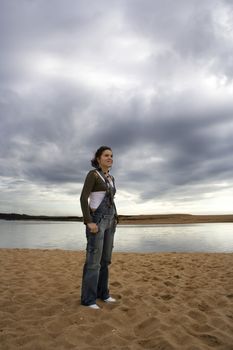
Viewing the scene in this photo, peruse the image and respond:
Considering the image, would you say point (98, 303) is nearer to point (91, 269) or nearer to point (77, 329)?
point (91, 269)

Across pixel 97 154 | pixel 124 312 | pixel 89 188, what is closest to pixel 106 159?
pixel 97 154

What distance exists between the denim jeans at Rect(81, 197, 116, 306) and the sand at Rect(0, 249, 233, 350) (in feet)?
0.82

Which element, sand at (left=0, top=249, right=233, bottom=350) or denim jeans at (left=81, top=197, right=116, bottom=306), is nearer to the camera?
sand at (left=0, top=249, right=233, bottom=350)

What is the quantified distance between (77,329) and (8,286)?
2.85 metres

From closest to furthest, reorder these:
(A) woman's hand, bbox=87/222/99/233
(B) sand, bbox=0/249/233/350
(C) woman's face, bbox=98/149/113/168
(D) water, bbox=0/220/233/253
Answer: (B) sand, bbox=0/249/233/350 < (A) woman's hand, bbox=87/222/99/233 < (C) woman's face, bbox=98/149/113/168 < (D) water, bbox=0/220/233/253

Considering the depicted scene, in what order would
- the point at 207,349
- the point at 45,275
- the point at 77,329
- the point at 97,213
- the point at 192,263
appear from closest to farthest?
the point at 207,349, the point at 77,329, the point at 97,213, the point at 45,275, the point at 192,263

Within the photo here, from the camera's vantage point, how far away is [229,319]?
440 cm

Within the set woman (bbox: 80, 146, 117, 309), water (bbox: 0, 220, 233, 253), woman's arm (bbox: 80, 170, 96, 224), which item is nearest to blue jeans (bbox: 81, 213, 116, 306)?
woman (bbox: 80, 146, 117, 309)

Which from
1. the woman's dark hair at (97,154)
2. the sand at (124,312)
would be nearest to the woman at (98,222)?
the woman's dark hair at (97,154)

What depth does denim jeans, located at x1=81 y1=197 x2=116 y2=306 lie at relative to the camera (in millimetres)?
4625

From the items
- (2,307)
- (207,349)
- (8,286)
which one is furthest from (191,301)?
(8,286)

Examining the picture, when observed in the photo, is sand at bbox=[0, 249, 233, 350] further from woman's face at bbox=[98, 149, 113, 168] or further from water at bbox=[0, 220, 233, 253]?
water at bbox=[0, 220, 233, 253]

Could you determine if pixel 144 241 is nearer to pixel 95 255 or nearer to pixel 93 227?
pixel 95 255

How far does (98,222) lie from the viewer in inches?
186
